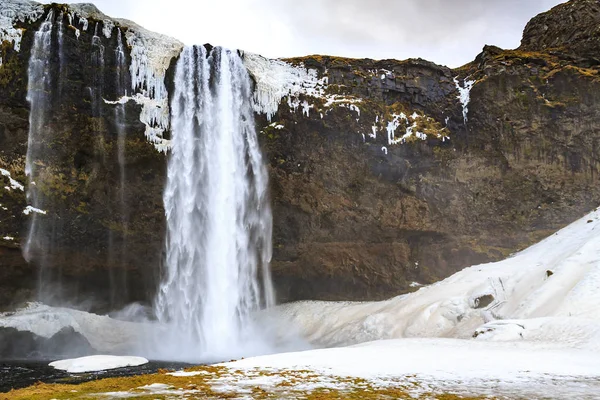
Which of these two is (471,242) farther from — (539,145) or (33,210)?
(33,210)

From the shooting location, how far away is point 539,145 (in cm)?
3653

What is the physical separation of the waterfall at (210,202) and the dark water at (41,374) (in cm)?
712

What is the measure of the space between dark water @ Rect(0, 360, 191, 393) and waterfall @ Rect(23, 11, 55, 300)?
922 centimetres

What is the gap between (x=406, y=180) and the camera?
36562 mm

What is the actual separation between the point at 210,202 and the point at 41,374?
15.6m

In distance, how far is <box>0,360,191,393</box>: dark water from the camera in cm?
1777

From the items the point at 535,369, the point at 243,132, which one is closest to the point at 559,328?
the point at 535,369

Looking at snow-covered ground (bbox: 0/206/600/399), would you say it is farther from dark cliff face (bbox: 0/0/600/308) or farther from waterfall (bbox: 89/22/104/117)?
waterfall (bbox: 89/22/104/117)

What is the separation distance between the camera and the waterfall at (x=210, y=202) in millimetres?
32438

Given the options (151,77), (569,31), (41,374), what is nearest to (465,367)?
(41,374)

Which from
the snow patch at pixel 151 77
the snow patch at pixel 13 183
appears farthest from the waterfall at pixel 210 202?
the snow patch at pixel 13 183

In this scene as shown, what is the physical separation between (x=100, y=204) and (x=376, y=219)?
65.2 ft

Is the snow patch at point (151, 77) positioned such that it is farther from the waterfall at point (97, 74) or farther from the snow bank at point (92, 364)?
the snow bank at point (92, 364)

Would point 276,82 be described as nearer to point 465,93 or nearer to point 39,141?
point 465,93
